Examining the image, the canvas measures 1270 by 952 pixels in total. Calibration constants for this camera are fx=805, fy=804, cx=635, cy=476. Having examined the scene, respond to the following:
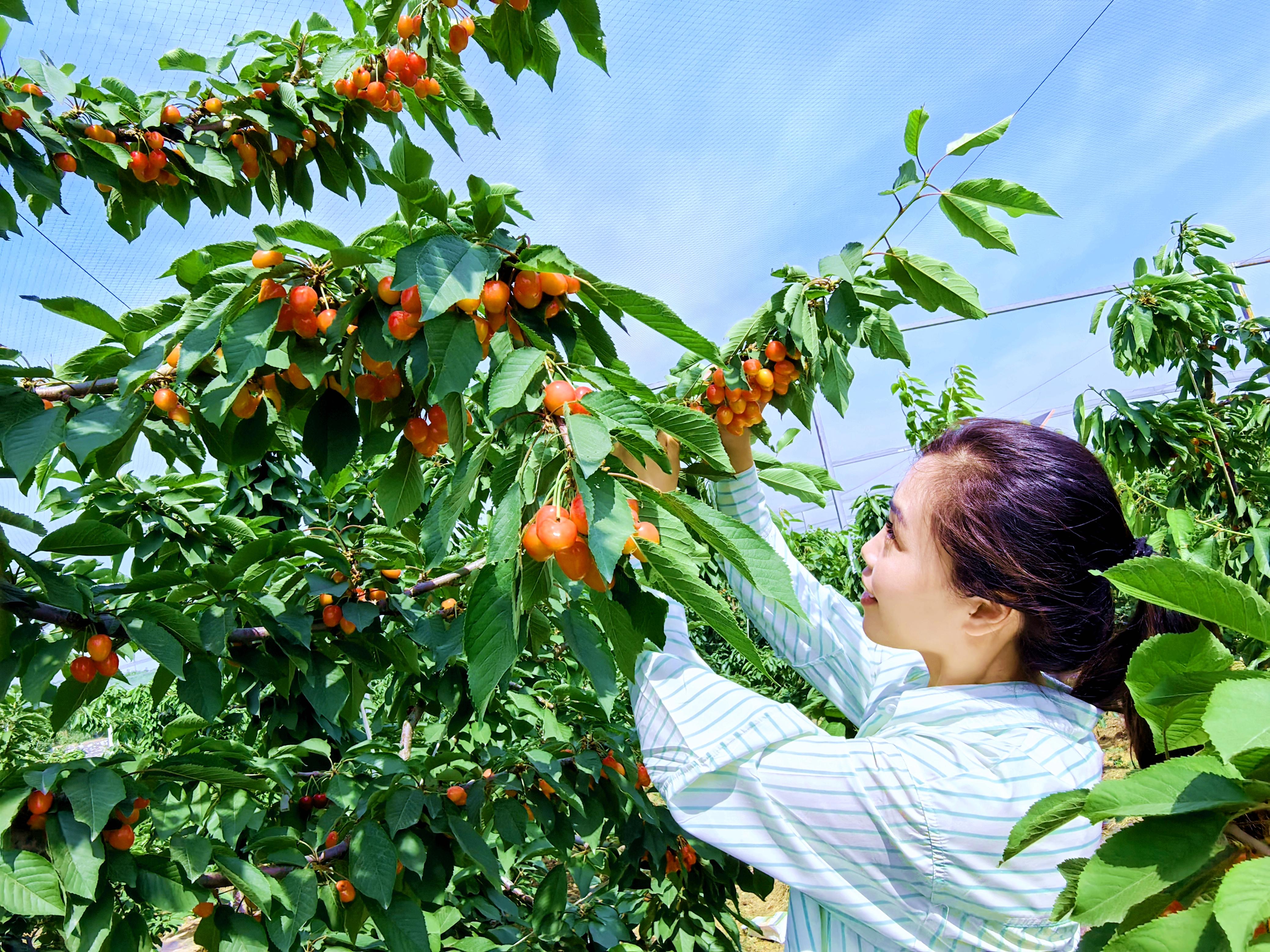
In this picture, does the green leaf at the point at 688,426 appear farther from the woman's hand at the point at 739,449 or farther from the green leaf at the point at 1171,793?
the woman's hand at the point at 739,449

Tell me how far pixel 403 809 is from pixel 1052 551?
132 cm

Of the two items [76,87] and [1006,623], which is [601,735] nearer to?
[1006,623]

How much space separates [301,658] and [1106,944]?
1.56 meters

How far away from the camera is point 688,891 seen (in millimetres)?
2309

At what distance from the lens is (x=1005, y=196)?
1.22 meters

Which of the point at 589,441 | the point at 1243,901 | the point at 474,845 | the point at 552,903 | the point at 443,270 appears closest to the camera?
the point at 1243,901

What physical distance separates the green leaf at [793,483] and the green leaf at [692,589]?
37.9 inches

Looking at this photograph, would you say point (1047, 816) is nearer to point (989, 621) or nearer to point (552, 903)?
point (989, 621)

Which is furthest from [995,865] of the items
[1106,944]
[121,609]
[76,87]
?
[76,87]

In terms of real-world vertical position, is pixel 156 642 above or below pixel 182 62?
below

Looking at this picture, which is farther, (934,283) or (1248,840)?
(934,283)

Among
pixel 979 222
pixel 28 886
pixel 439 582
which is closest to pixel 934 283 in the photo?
pixel 979 222

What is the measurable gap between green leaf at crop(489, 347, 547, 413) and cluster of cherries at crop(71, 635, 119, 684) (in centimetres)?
113

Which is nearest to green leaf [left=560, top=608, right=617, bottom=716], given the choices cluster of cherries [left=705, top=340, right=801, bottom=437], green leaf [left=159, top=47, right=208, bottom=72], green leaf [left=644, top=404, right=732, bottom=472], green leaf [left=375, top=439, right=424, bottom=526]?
green leaf [left=644, top=404, right=732, bottom=472]
